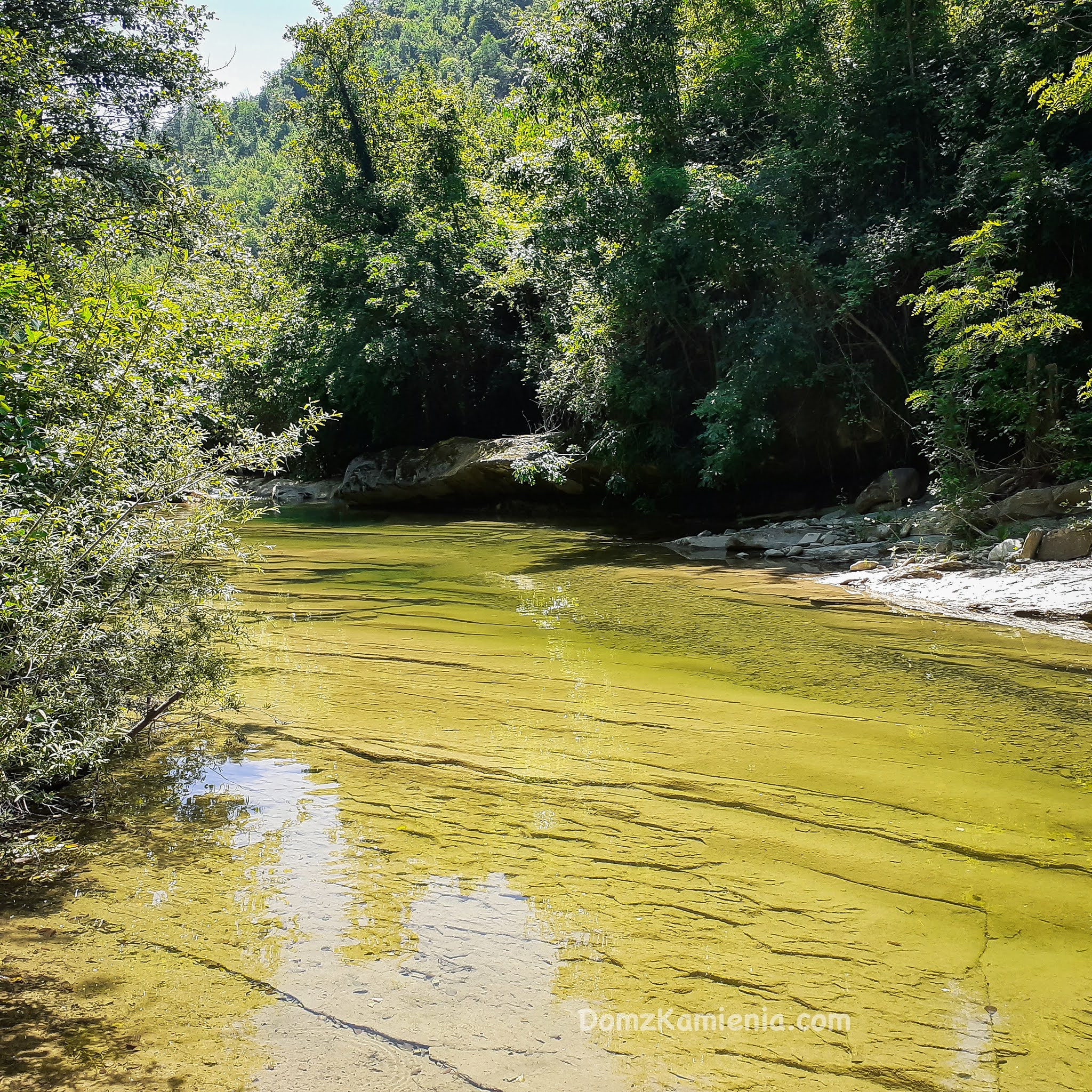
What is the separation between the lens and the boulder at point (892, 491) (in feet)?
42.9

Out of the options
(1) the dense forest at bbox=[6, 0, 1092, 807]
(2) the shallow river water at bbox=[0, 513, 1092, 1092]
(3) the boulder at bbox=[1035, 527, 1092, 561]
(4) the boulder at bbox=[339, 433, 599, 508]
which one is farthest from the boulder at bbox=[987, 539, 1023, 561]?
(4) the boulder at bbox=[339, 433, 599, 508]

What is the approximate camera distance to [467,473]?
19.3 m

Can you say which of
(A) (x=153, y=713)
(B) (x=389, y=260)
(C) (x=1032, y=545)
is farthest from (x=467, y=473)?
(A) (x=153, y=713)

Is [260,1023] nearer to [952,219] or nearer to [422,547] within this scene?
[422,547]

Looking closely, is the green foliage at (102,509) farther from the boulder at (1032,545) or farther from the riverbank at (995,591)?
the boulder at (1032,545)

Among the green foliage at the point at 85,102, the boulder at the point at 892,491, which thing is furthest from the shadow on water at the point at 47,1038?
the boulder at the point at 892,491

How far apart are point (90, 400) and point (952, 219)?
13.4 m

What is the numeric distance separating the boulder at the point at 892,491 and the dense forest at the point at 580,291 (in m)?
0.75

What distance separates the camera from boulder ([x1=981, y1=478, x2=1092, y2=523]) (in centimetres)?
963

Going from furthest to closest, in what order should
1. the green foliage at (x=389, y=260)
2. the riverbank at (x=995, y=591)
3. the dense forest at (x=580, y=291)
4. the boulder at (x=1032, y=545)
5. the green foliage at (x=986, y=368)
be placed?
the green foliage at (x=389, y=260) < the green foliage at (x=986, y=368) < the boulder at (x=1032, y=545) < the riverbank at (x=995, y=591) < the dense forest at (x=580, y=291)

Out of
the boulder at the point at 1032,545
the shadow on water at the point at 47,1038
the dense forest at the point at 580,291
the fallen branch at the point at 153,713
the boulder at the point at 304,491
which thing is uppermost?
the dense forest at the point at 580,291

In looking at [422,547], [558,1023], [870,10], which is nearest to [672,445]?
[422,547]

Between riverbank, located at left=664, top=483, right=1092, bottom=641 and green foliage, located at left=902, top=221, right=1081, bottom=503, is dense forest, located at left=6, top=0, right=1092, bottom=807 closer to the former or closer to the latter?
green foliage, located at left=902, top=221, right=1081, bottom=503

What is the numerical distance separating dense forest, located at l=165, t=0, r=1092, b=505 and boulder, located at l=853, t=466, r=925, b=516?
0.87 m
